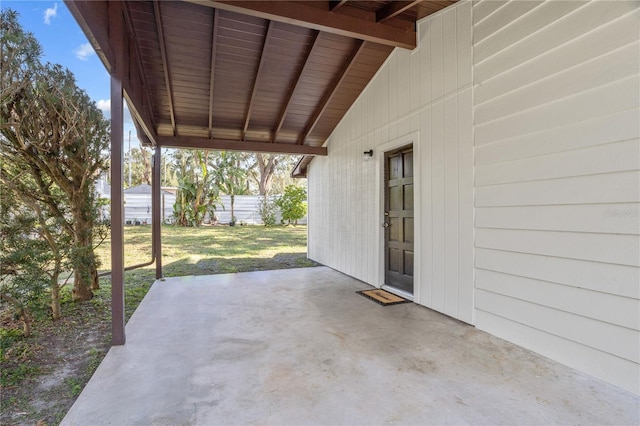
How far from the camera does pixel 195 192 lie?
49.3 feet

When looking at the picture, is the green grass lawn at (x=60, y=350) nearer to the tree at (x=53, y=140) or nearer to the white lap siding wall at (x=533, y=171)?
the tree at (x=53, y=140)

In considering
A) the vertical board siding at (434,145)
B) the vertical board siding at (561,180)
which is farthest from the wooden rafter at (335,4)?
the vertical board siding at (561,180)

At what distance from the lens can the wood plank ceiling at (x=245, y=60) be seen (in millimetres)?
3473

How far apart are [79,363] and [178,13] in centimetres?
373

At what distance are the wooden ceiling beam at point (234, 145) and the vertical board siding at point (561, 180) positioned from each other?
4.05 meters

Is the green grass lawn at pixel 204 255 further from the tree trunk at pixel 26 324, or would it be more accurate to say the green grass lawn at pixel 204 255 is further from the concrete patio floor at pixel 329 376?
the concrete patio floor at pixel 329 376

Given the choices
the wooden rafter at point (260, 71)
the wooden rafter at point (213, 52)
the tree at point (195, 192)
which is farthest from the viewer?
the tree at point (195, 192)

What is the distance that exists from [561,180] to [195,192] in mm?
14638

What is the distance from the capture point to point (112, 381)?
2.35 m

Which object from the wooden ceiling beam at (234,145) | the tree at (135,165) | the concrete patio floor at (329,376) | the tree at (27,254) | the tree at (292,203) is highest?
A: the tree at (135,165)

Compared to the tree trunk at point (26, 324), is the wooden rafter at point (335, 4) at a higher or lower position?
higher

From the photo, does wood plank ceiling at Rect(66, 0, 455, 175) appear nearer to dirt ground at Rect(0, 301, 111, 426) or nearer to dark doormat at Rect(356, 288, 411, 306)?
dirt ground at Rect(0, 301, 111, 426)

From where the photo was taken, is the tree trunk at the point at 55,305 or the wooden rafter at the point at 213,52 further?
the wooden rafter at the point at 213,52

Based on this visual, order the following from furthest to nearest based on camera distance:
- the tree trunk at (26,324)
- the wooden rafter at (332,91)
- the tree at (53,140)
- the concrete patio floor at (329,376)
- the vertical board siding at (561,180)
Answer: the wooden rafter at (332,91) < the tree trunk at (26,324) < the tree at (53,140) < the vertical board siding at (561,180) < the concrete patio floor at (329,376)
